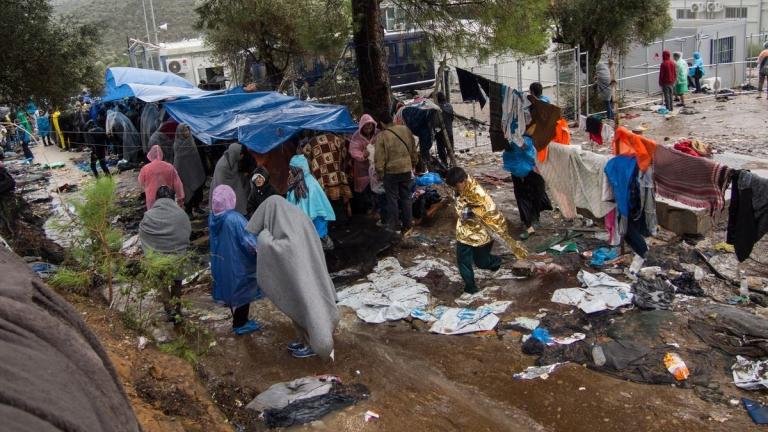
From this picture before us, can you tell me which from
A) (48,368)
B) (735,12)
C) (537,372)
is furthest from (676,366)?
(735,12)

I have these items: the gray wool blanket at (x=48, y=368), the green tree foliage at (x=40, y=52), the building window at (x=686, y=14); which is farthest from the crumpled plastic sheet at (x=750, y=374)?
the building window at (x=686, y=14)

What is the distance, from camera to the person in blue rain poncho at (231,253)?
221 inches

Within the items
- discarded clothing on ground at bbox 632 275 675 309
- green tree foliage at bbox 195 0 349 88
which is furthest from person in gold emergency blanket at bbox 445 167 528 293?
green tree foliage at bbox 195 0 349 88

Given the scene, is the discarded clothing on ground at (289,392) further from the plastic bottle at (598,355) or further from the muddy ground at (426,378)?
the plastic bottle at (598,355)

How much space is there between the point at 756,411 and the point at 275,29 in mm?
13802

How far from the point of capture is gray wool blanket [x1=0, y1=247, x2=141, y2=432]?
0.83 m

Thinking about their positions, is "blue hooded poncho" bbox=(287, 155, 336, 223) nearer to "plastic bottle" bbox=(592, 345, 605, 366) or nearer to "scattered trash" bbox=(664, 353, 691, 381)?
"plastic bottle" bbox=(592, 345, 605, 366)

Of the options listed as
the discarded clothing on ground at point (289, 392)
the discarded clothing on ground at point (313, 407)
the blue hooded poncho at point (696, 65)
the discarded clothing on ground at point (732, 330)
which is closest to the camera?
the discarded clothing on ground at point (313, 407)

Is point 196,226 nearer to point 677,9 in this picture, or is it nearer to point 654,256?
point 654,256

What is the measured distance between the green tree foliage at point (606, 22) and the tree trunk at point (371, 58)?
7960 mm

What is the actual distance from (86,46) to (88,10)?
5492 cm

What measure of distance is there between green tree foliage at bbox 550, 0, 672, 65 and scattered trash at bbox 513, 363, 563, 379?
1286cm

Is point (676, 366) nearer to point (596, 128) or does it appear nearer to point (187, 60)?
point (596, 128)

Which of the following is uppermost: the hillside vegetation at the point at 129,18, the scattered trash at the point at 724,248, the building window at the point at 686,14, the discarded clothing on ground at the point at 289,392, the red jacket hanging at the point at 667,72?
the hillside vegetation at the point at 129,18
